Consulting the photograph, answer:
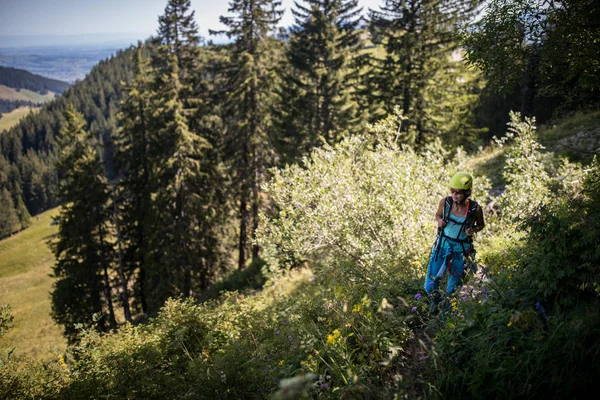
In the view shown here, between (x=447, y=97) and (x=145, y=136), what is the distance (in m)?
19.6

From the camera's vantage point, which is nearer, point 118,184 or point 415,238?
point 415,238

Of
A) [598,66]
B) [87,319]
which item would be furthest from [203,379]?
[87,319]

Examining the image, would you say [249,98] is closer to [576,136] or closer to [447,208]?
[576,136]

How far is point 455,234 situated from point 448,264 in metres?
0.45

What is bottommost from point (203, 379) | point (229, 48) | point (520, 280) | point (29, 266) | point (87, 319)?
point (29, 266)

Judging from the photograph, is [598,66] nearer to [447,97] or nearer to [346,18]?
[447,97]

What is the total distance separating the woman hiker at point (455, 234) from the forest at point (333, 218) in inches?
10.5

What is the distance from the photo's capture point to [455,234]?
4766mm

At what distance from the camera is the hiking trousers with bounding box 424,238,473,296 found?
4697 millimetres

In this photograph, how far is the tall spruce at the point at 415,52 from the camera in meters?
17.4

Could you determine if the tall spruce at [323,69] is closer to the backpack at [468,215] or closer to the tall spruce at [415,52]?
the tall spruce at [415,52]

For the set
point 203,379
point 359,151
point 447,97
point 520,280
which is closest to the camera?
point 520,280

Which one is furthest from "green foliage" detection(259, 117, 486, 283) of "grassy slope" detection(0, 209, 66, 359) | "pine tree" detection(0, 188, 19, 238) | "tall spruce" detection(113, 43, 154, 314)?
"pine tree" detection(0, 188, 19, 238)

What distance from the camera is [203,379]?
4.61m
